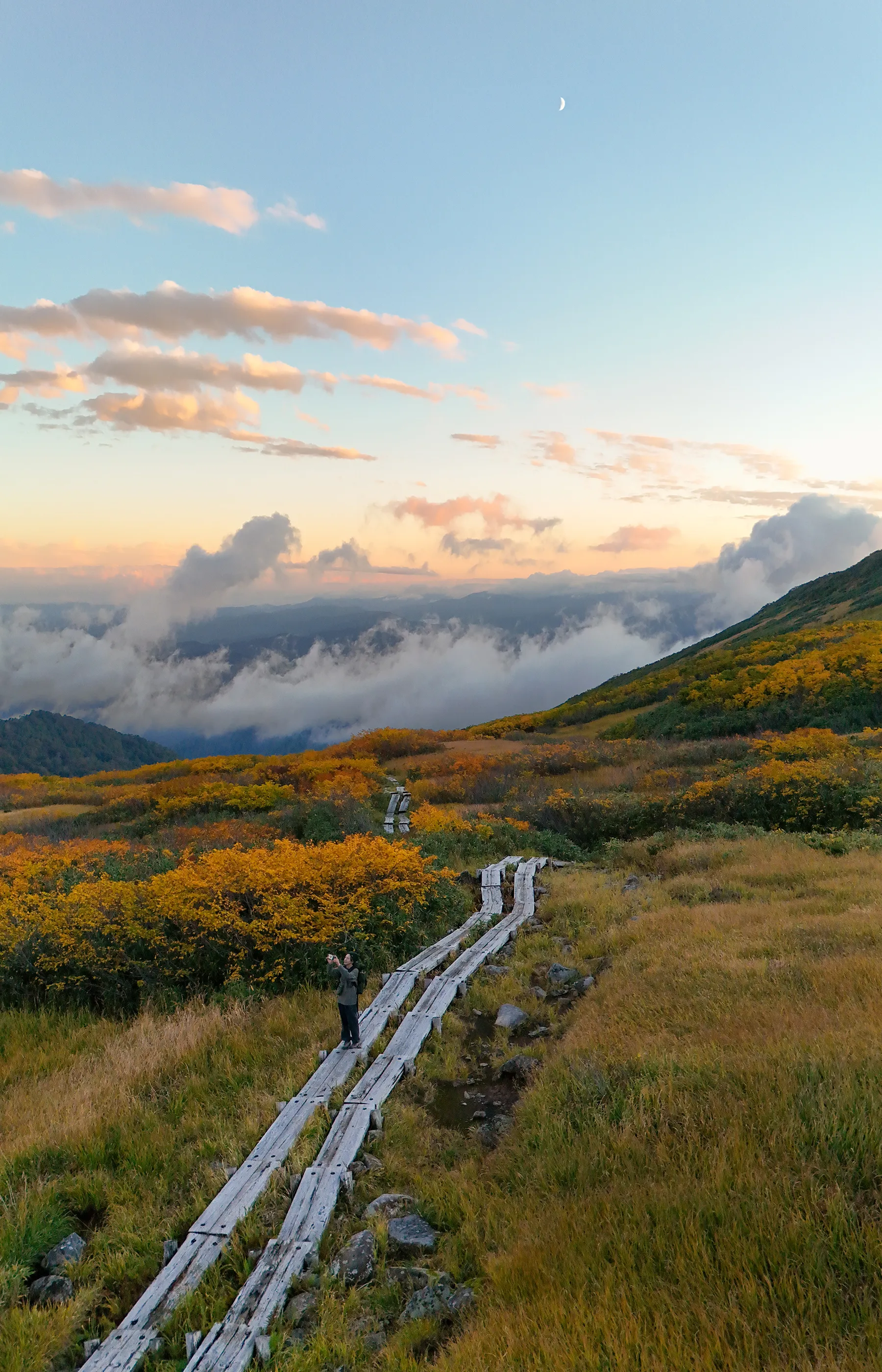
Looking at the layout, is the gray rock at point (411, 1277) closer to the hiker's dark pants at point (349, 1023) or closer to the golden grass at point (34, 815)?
the hiker's dark pants at point (349, 1023)

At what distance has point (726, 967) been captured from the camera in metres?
8.79

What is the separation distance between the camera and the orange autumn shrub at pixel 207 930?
11.8m

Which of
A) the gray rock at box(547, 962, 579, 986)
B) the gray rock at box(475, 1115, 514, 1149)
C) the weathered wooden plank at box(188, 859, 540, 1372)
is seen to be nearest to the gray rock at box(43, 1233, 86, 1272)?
the weathered wooden plank at box(188, 859, 540, 1372)

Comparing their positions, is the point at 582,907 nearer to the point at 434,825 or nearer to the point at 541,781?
the point at 434,825

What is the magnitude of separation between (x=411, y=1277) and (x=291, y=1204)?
1.45 meters

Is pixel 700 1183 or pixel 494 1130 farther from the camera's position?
pixel 494 1130

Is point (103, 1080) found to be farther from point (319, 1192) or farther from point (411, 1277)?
point (411, 1277)

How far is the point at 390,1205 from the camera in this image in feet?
19.6

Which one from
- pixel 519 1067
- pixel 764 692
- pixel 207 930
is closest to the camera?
pixel 519 1067

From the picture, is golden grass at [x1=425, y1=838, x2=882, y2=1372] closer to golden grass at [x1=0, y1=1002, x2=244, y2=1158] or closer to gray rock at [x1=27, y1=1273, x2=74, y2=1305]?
gray rock at [x1=27, y1=1273, x2=74, y2=1305]

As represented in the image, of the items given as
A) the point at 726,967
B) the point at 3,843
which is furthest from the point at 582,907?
the point at 3,843

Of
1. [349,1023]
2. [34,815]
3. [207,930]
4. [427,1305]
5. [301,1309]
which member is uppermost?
[207,930]

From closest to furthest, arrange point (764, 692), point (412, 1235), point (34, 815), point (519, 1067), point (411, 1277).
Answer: point (411, 1277), point (412, 1235), point (519, 1067), point (34, 815), point (764, 692)

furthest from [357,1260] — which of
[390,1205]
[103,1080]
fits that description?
[103,1080]
